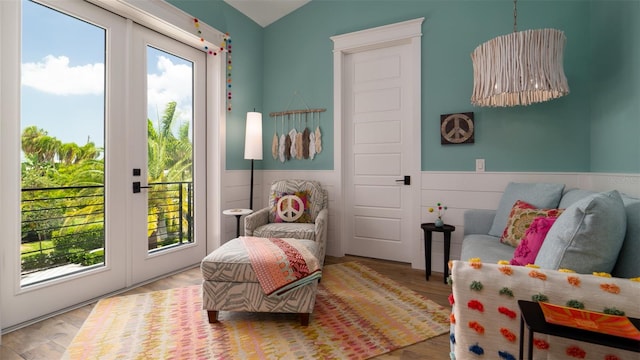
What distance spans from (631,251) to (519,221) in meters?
0.88

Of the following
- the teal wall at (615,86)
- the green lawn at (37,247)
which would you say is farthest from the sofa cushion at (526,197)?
the green lawn at (37,247)

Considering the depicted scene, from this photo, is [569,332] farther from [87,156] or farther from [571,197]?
[87,156]

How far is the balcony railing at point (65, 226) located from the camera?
78.1 inches

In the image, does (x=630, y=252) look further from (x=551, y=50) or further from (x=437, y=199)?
(x=437, y=199)

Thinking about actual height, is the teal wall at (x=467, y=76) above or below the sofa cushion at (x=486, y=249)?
above

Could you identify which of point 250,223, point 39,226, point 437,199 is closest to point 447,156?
point 437,199

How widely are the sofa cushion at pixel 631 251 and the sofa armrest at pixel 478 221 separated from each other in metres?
1.25

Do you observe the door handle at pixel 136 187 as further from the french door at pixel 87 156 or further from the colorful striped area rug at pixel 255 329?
the colorful striped area rug at pixel 255 329

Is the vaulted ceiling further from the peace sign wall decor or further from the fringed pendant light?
the fringed pendant light

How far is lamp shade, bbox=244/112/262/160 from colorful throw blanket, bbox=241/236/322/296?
152 cm

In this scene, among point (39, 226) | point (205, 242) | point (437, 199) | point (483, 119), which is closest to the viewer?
point (39, 226)

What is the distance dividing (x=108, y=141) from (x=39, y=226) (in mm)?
746

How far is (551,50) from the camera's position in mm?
1875

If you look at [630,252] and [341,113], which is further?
[341,113]
